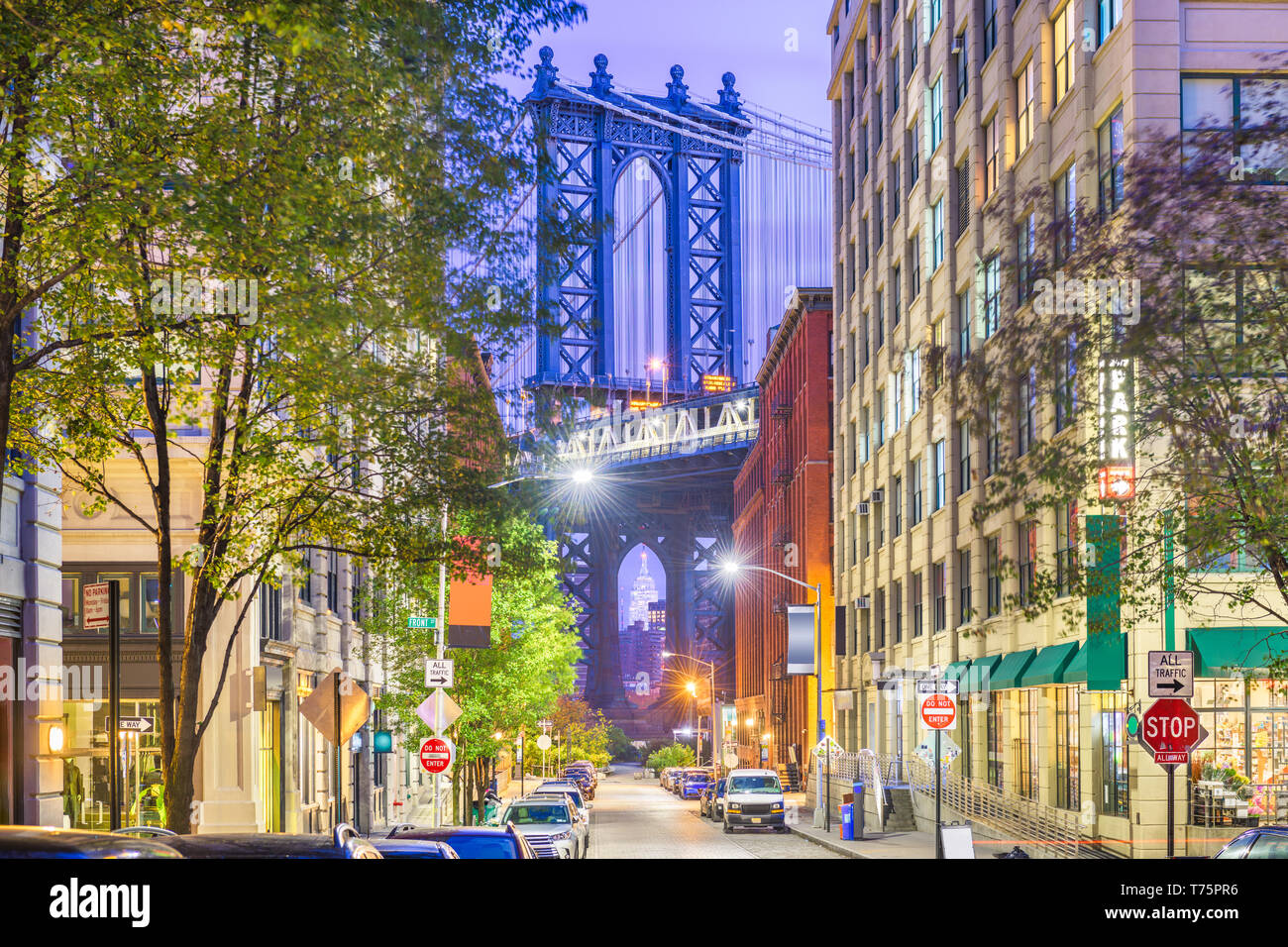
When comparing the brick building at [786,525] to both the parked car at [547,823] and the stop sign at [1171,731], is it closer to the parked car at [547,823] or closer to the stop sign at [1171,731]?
the parked car at [547,823]

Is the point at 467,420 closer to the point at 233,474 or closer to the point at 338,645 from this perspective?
the point at 233,474

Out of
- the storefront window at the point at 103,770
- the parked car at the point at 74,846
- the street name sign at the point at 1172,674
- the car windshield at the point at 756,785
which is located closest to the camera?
the parked car at the point at 74,846

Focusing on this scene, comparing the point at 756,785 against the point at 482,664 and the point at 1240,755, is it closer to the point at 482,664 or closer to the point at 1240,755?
the point at 482,664

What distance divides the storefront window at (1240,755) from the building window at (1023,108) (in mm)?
15655

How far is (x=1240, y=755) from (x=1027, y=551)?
9866 millimetres

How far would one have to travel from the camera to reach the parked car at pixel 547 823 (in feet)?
97.6

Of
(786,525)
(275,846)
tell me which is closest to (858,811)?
(275,846)

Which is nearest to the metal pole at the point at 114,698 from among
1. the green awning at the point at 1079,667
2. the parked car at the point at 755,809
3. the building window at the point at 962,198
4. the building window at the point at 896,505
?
the green awning at the point at 1079,667

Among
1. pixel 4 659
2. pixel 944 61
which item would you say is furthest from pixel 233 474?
pixel 944 61

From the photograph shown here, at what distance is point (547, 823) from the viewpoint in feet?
107

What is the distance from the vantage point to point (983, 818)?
41.9m

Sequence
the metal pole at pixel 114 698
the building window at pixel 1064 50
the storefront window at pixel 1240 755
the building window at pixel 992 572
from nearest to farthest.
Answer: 1. the metal pole at pixel 114 698
2. the storefront window at pixel 1240 755
3. the building window at pixel 1064 50
4. the building window at pixel 992 572

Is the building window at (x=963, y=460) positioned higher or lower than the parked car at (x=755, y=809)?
higher

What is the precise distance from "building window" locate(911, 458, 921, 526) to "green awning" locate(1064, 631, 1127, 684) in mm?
18934
